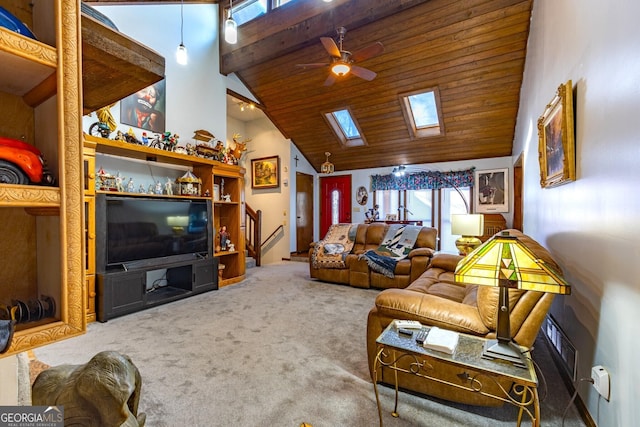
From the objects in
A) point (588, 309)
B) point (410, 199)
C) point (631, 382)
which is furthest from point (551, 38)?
point (410, 199)

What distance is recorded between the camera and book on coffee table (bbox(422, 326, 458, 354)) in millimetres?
1426

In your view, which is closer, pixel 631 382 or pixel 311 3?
pixel 631 382

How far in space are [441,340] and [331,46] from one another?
3407 mm

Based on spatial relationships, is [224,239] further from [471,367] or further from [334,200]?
[471,367]

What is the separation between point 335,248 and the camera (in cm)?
504

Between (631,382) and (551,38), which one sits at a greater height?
(551,38)

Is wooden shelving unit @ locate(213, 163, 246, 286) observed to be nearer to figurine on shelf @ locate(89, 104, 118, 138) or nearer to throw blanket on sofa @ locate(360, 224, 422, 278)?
figurine on shelf @ locate(89, 104, 118, 138)

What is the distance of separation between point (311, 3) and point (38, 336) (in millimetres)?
5473

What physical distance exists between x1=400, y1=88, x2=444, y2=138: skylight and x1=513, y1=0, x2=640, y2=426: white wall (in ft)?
9.88

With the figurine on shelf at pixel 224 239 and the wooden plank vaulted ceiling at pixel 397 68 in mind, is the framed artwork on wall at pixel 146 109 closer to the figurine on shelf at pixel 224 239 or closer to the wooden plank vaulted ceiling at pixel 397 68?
the wooden plank vaulted ceiling at pixel 397 68

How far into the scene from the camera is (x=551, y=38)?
2691mm

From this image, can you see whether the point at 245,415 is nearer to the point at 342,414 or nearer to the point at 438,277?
the point at 342,414

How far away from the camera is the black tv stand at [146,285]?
3.19m

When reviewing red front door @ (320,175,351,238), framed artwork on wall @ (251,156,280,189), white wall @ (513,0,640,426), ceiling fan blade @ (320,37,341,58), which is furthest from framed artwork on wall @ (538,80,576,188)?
framed artwork on wall @ (251,156,280,189)
